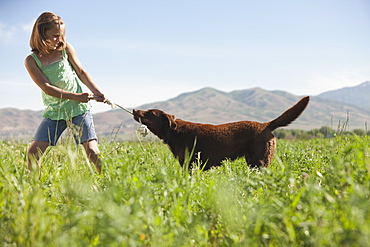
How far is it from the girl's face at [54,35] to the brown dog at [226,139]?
69.0 inches

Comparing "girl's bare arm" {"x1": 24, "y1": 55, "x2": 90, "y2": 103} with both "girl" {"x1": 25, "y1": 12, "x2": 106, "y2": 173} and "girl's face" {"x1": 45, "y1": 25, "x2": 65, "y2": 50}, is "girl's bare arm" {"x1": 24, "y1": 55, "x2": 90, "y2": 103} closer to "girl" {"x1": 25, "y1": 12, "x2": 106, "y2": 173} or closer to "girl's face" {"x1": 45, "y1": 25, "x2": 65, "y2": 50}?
"girl" {"x1": 25, "y1": 12, "x2": 106, "y2": 173}

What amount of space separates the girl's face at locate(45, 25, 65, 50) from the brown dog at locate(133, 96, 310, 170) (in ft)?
5.75

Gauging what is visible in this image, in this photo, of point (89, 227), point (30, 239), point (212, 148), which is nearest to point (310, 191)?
point (89, 227)

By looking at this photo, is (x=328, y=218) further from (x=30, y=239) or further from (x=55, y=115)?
(x=55, y=115)

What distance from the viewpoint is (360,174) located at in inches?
108

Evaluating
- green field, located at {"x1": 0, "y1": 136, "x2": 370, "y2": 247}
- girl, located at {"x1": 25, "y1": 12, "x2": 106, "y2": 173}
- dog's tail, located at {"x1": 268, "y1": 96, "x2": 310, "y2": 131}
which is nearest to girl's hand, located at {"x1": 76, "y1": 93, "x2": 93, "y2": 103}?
girl, located at {"x1": 25, "y1": 12, "x2": 106, "y2": 173}

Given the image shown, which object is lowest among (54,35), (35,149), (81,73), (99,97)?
(35,149)

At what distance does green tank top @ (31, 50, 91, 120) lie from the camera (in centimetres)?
451

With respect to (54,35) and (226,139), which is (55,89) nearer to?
(54,35)

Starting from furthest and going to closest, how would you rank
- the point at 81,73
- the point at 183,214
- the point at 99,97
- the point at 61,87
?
the point at 81,73 → the point at 99,97 → the point at 61,87 → the point at 183,214

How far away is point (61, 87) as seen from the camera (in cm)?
459

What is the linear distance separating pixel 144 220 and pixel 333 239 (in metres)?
1.22

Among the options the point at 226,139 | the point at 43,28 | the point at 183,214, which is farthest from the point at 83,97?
the point at 183,214

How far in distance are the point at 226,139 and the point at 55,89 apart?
2.72m
